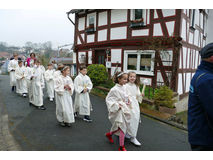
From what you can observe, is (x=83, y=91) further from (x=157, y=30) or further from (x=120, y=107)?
(x=157, y=30)

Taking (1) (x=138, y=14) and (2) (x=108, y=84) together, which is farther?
(2) (x=108, y=84)

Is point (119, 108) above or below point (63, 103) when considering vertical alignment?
above

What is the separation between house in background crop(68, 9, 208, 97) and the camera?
976cm

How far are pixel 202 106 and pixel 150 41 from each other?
816cm

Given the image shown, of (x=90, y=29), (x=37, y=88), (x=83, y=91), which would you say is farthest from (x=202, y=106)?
(x=90, y=29)

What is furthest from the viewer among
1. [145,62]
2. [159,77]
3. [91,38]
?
[91,38]

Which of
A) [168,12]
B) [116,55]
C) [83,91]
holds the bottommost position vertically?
[83,91]

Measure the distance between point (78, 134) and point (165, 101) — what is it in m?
4.33

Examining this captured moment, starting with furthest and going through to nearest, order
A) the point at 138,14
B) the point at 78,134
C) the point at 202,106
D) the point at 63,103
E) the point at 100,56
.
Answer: the point at 100,56
the point at 138,14
the point at 63,103
the point at 78,134
the point at 202,106

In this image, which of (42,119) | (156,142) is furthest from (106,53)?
(156,142)

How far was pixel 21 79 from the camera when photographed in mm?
9781

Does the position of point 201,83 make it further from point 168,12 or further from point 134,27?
point 134,27

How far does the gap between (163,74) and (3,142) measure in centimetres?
852

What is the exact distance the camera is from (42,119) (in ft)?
19.4
